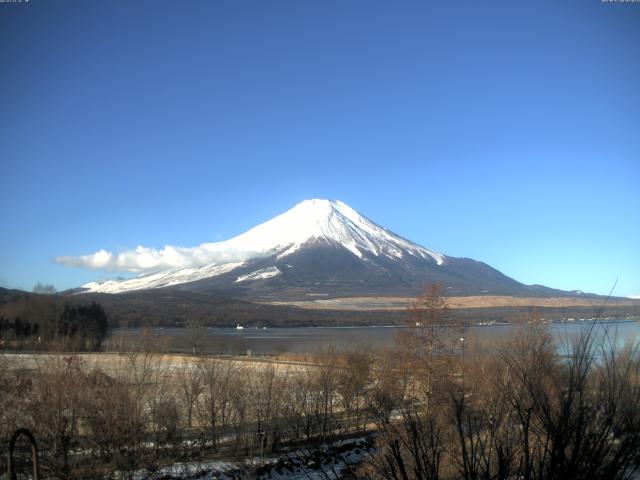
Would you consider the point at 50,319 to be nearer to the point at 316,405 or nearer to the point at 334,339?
the point at 334,339

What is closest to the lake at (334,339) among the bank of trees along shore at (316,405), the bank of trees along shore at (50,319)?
the bank of trees along shore at (316,405)

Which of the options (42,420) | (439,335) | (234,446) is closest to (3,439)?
(42,420)

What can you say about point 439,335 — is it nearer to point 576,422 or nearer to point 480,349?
point 480,349

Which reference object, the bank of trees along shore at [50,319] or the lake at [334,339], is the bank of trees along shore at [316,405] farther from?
the bank of trees along shore at [50,319]

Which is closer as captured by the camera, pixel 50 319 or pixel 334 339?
pixel 50 319

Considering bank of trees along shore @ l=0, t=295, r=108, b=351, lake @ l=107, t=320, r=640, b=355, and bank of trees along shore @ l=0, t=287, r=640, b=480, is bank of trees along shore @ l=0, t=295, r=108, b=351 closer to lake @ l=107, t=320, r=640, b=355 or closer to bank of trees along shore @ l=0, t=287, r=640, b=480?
lake @ l=107, t=320, r=640, b=355

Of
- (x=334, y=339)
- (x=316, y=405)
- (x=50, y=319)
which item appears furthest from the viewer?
(x=334, y=339)

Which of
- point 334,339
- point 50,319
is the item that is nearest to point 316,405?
point 334,339

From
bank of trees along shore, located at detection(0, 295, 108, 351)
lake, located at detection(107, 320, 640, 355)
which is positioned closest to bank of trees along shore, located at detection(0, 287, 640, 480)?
lake, located at detection(107, 320, 640, 355)

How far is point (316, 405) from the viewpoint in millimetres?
23203

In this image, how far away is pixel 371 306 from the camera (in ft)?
573

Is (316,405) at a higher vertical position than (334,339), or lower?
higher

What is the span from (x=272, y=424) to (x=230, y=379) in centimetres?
266

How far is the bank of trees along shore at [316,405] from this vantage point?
5664 mm
